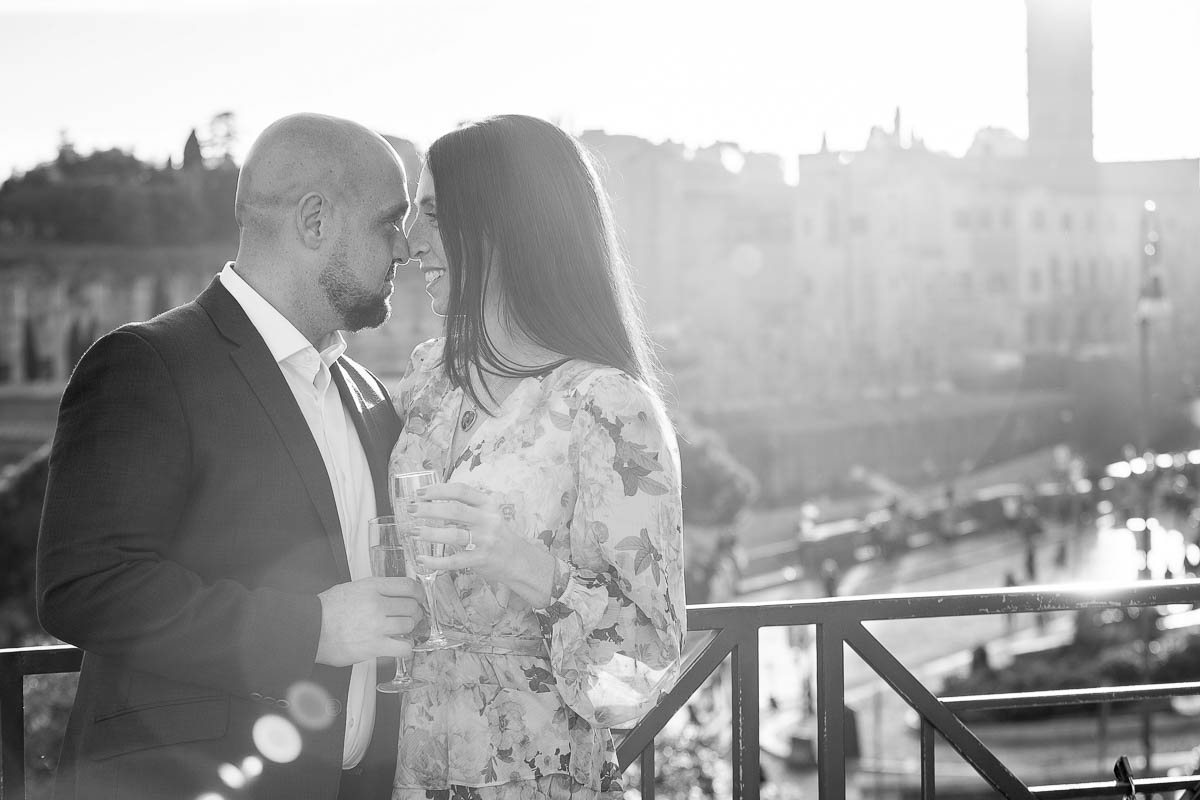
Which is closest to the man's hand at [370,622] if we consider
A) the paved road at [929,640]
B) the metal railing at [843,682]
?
the metal railing at [843,682]

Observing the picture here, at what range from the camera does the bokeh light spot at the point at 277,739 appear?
4.80ft

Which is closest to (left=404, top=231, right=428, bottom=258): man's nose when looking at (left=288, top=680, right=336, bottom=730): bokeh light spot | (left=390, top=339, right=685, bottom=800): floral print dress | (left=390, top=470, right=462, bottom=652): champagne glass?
(left=390, top=339, right=685, bottom=800): floral print dress

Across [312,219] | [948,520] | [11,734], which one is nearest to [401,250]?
[312,219]

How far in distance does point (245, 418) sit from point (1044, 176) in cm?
5631

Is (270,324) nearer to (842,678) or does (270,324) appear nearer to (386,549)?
(386,549)

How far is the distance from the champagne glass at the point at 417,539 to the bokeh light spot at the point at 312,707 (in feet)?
0.50

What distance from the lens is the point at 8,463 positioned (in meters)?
34.5

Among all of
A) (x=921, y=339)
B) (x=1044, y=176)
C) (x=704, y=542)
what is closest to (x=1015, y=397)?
(x=921, y=339)

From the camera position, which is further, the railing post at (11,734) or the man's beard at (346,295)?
the railing post at (11,734)

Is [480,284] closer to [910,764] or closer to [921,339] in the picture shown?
[910,764]

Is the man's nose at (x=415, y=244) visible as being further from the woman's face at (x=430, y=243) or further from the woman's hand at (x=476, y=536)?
the woman's hand at (x=476, y=536)

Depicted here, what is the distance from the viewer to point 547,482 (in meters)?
1.52

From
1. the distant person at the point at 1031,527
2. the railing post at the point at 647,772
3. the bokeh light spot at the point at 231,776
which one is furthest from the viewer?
the distant person at the point at 1031,527

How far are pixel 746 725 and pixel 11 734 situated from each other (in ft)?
3.63
